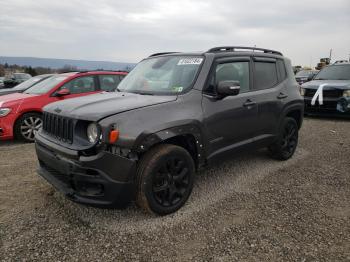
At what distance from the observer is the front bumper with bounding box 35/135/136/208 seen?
2771mm

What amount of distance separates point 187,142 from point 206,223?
93 cm

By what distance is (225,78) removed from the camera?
13.0ft

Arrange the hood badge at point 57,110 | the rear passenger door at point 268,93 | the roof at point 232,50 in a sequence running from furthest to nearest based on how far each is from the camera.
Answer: the rear passenger door at point 268,93
the roof at point 232,50
the hood badge at point 57,110

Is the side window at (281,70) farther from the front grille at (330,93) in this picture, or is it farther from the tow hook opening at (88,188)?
the front grille at (330,93)

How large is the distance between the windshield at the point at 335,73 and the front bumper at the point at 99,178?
29.1 ft

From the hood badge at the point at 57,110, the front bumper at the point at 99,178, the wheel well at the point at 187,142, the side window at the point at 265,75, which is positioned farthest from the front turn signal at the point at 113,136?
the side window at the point at 265,75

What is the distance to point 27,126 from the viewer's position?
21.7ft

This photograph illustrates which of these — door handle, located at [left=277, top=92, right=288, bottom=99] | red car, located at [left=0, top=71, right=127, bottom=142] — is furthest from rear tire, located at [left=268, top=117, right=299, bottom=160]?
red car, located at [left=0, top=71, right=127, bottom=142]

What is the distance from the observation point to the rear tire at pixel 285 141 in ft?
16.4

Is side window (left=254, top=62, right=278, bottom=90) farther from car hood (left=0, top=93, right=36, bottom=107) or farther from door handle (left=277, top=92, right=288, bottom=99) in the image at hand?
car hood (left=0, top=93, right=36, bottom=107)

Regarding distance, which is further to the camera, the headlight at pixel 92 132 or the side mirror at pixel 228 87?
the side mirror at pixel 228 87

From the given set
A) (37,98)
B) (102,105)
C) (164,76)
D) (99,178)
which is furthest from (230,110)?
(37,98)

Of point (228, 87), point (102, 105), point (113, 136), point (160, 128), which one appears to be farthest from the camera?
point (228, 87)

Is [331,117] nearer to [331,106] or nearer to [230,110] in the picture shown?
[331,106]
